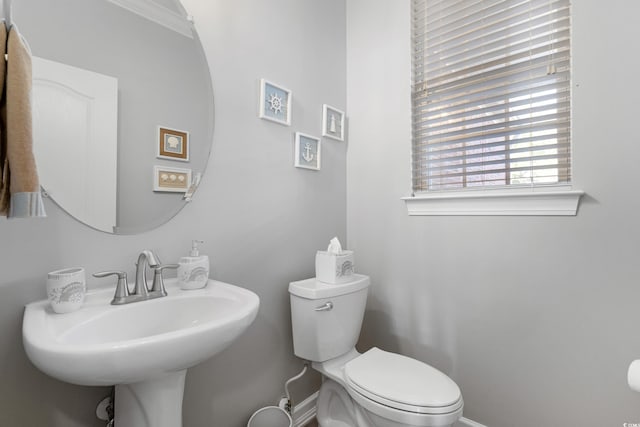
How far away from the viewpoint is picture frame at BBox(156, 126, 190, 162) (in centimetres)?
113

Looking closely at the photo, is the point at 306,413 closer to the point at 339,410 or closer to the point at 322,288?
the point at 339,410

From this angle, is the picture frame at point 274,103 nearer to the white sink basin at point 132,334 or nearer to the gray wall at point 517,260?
the gray wall at point 517,260

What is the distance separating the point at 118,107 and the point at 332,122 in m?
1.09

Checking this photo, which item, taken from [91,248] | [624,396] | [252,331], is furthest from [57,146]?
[624,396]

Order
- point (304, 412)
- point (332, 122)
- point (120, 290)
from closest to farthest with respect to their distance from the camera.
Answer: point (120, 290), point (304, 412), point (332, 122)

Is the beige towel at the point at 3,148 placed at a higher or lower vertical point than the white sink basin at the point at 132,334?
higher

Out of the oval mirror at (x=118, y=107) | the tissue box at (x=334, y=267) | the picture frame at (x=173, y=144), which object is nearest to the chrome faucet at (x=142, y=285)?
the oval mirror at (x=118, y=107)

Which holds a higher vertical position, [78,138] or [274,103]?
[274,103]

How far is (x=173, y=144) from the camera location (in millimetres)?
1158

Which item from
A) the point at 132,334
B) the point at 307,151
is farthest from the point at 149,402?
the point at 307,151

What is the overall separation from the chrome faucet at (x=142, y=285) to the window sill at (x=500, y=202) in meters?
1.20

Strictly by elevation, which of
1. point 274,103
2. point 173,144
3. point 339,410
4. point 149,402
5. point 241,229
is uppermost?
point 274,103

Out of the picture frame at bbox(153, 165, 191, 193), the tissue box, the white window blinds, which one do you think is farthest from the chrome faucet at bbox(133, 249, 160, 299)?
the white window blinds

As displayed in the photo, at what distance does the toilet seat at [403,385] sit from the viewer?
1039 mm
